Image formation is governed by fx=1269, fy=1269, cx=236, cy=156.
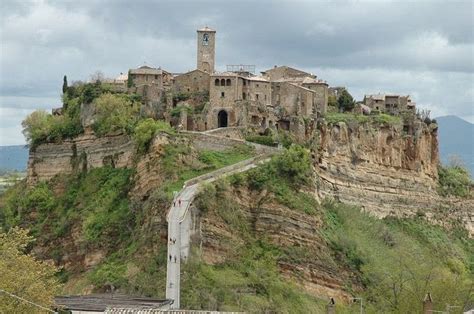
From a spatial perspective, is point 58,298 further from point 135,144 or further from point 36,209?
point 36,209

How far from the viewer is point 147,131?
95.9m

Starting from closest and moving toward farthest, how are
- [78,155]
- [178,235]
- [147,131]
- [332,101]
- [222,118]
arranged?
[178,235]
[147,131]
[222,118]
[78,155]
[332,101]

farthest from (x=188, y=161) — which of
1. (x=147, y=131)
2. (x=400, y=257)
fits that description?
(x=400, y=257)

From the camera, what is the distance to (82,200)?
104m

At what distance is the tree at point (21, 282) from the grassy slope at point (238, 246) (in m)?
22.4

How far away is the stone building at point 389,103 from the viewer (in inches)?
4756

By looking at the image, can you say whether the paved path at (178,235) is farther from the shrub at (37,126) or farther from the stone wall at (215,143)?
the shrub at (37,126)

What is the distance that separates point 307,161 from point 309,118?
8.93 metres

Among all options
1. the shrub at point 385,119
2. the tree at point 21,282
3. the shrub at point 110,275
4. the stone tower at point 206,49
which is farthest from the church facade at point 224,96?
the tree at point 21,282

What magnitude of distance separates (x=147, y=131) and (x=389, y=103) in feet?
111

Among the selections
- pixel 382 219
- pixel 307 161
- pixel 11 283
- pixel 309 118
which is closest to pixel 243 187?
pixel 307 161

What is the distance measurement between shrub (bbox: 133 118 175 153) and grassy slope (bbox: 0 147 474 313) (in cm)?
246

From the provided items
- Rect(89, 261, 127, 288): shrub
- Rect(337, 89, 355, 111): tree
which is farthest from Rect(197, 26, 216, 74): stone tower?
Rect(89, 261, 127, 288): shrub

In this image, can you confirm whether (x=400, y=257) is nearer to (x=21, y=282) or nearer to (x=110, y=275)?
(x=110, y=275)
